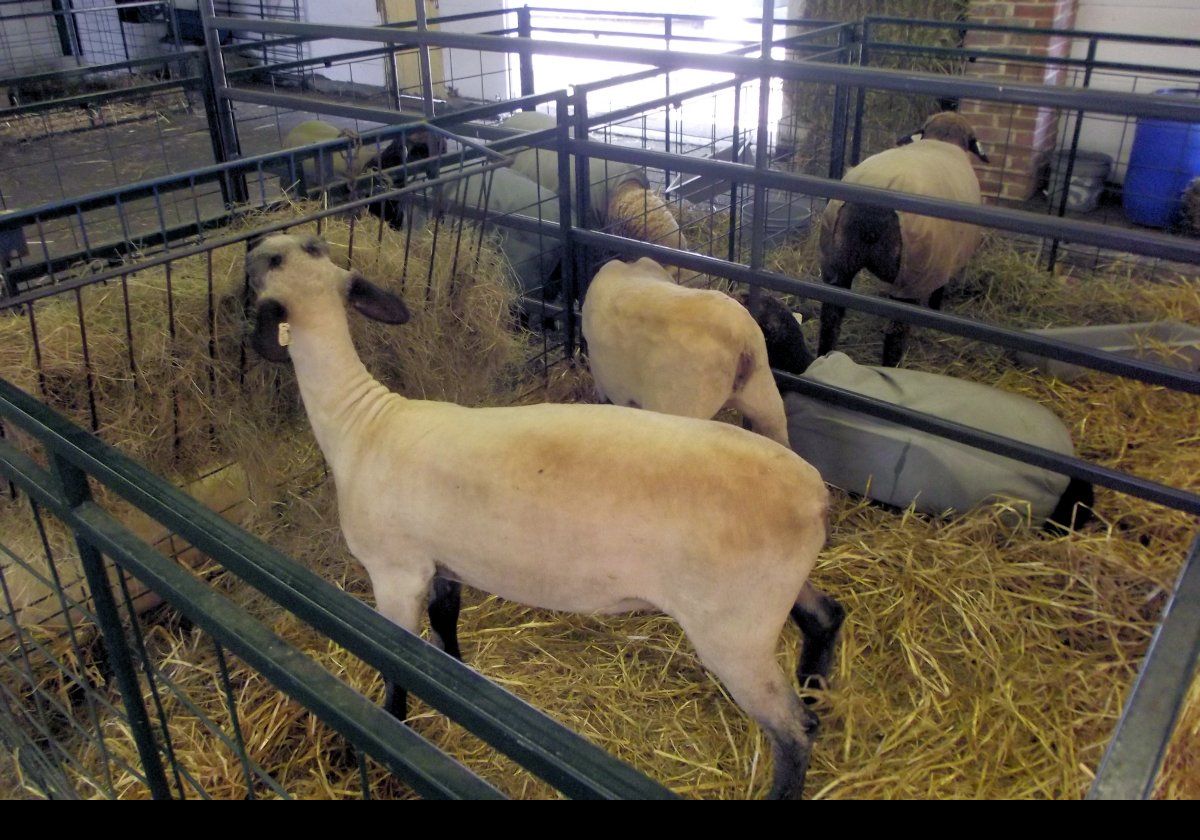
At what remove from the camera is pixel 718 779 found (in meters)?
2.57

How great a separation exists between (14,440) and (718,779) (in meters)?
2.07

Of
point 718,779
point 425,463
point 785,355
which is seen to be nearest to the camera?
point 425,463

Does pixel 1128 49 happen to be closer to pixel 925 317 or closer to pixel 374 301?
pixel 925 317

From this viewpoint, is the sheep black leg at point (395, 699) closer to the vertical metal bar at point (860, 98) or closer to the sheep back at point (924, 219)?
the sheep back at point (924, 219)

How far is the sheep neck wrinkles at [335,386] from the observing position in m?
2.53

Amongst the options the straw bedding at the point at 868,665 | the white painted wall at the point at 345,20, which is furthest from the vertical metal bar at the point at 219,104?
the white painted wall at the point at 345,20

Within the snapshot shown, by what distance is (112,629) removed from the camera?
1794mm

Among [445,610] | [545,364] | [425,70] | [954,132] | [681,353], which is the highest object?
[425,70]

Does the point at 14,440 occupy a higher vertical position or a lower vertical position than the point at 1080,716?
higher

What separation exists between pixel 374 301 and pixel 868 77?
5.25 ft

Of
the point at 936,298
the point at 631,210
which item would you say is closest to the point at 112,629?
the point at 631,210

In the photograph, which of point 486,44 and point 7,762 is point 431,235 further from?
point 7,762

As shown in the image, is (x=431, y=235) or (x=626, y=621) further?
(x=431, y=235)
